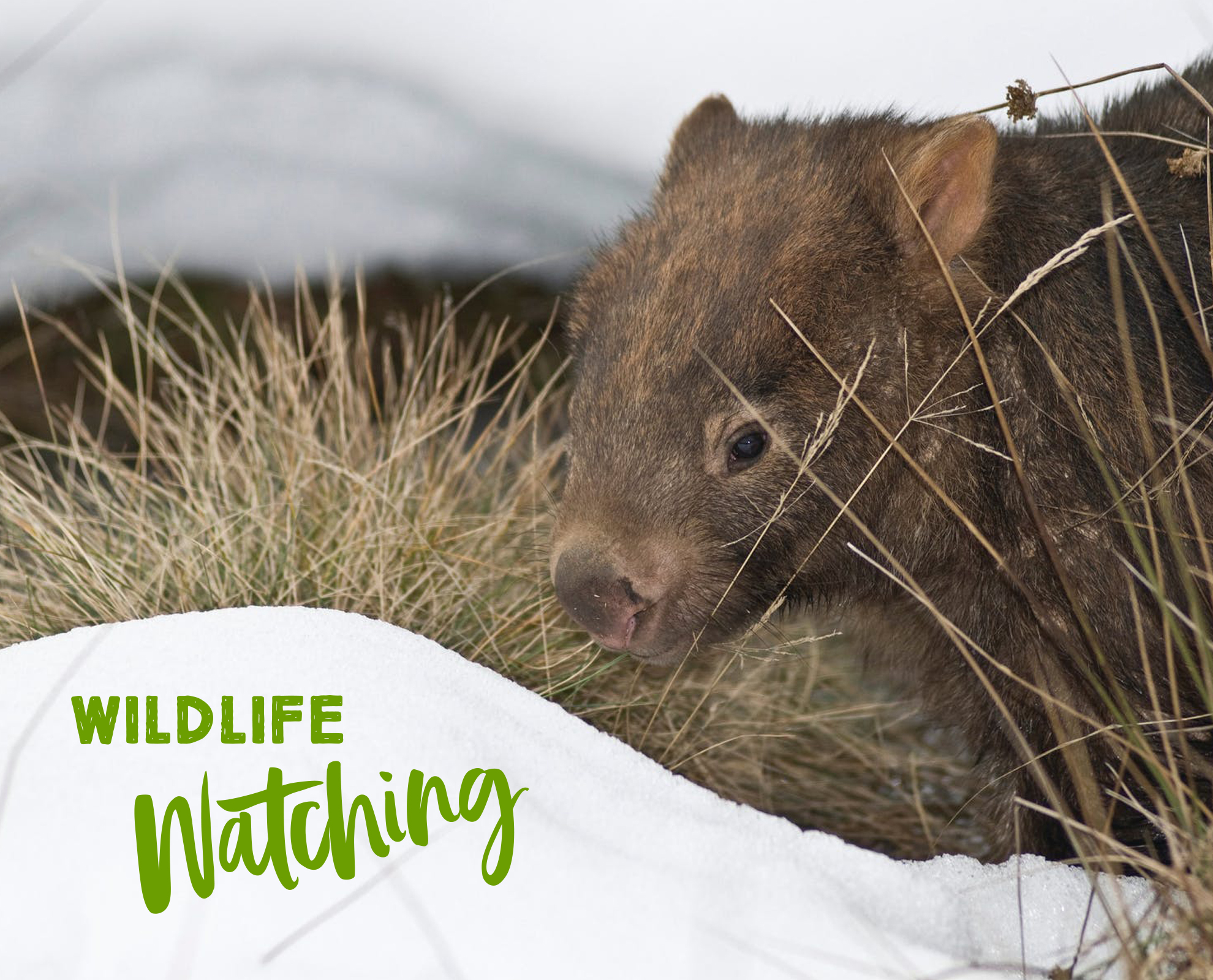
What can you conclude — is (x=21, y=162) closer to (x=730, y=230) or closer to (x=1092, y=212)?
(x=730, y=230)

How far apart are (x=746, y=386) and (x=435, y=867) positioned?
114 cm

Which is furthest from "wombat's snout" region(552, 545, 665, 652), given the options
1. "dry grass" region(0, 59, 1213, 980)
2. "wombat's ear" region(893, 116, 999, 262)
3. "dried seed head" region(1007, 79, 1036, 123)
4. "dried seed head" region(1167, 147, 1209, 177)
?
"dried seed head" region(1167, 147, 1209, 177)

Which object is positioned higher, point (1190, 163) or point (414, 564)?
point (1190, 163)

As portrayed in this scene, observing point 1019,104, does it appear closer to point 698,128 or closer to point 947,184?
point 947,184

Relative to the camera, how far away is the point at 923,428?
2.70 m

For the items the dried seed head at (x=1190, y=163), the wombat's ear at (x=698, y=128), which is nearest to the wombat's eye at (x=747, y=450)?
the wombat's ear at (x=698, y=128)

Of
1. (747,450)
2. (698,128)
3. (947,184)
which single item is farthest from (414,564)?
(947,184)

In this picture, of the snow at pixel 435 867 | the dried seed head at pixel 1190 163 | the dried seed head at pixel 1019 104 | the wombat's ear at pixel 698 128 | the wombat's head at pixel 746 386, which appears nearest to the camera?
the snow at pixel 435 867

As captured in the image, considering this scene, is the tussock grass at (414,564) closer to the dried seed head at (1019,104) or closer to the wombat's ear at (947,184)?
the wombat's ear at (947,184)

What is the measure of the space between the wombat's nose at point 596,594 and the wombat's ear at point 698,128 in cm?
117

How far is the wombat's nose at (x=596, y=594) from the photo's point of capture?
2539mm

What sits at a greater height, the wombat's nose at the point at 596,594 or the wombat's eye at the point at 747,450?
the wombat's eye at the point at 747,450

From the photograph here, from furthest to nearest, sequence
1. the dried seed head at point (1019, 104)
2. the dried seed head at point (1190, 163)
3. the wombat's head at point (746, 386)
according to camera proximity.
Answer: the dried seed head at point (1190, 163)
the wombat's head at point (746, 386)
the dried seed head at point (1019, 104)

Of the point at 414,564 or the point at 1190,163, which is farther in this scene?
the point at 414,564
